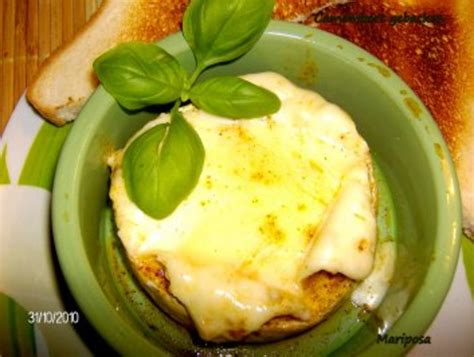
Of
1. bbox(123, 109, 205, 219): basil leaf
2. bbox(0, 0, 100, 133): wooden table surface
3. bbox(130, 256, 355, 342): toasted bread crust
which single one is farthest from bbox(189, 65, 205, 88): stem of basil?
bbox(0, 0, 100, 133): wooden table surface

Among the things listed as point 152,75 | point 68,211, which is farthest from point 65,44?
point 68,211

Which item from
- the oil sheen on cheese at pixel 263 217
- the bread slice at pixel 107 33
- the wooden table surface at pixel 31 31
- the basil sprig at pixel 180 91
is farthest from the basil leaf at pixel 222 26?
the wooden table surface at pixel 31 31

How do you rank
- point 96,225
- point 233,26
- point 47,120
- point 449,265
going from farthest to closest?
1. point 47,120
2. point 96,225
3. point 233,26
4. point 449,265

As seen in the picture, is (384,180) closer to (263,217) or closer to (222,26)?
(263,217)

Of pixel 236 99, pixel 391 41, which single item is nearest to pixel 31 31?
pixel 236 99

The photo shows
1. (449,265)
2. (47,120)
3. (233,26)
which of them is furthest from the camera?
(47,120)

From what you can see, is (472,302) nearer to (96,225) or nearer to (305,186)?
(305,186)

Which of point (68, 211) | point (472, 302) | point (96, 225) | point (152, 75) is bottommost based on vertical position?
point (472, 302)
